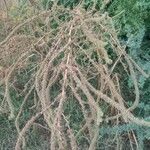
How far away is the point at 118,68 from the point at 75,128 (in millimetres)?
517

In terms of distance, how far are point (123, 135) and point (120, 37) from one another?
28.0 inches

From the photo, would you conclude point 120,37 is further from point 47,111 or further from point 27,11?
point 47,111

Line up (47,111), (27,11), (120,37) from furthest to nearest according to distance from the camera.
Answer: (27,11)
(120,37)
(47,111)

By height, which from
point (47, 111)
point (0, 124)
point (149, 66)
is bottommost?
point (0, 124)

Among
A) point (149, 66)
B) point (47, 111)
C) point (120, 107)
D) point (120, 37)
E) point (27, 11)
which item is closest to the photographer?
point (120, 107)

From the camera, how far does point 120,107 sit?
185 cm

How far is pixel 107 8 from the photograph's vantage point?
3.40m

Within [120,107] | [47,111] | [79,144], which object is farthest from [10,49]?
[120,107]

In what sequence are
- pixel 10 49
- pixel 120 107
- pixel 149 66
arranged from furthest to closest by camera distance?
pixel 10 49
pixel 149 66
pixel 120 107

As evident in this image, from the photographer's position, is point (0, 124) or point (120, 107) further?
point (0, 124)

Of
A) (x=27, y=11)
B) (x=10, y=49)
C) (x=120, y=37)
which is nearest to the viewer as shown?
(x=10, y=49)

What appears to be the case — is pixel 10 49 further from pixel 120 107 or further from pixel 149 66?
pixel 120 107

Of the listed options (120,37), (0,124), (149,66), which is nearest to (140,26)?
(120,37)

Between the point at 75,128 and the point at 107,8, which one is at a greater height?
the point at 107,8
